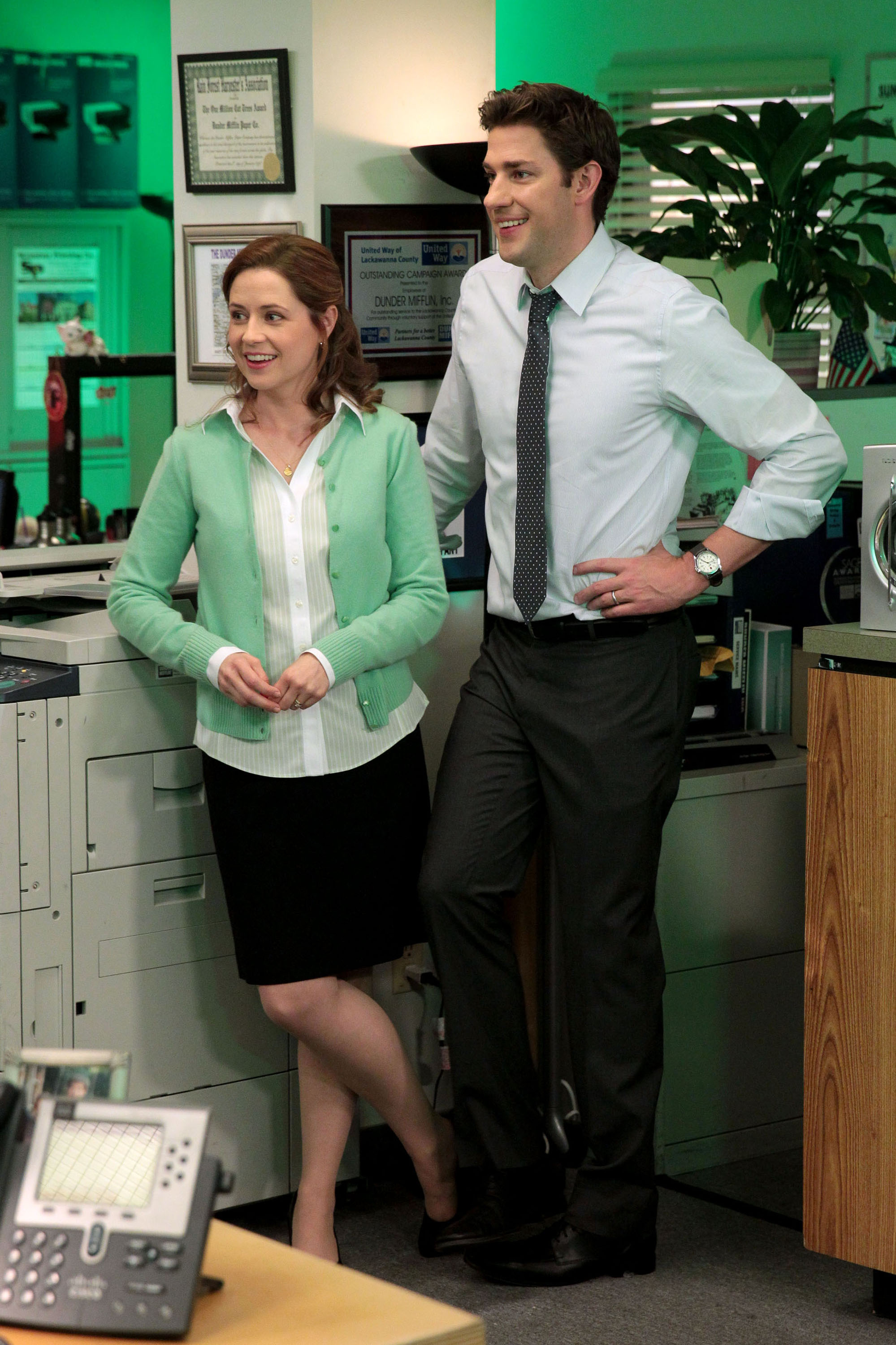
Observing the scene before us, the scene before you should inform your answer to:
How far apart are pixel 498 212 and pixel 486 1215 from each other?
1.61m

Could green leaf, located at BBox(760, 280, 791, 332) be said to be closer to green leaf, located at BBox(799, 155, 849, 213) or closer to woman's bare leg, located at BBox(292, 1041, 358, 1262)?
green leaf, located at BBox(799, 155, 849, 213)

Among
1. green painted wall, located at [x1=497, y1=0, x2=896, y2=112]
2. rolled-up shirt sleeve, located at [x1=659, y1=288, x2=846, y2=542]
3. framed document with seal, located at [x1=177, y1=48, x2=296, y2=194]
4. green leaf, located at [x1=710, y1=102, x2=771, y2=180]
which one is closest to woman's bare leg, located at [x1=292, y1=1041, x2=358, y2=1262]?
rolled-up shirt sleeve, located at [x1=659, y1=288, x2=846, y2=542]

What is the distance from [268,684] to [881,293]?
186cm

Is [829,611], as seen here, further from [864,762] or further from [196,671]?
[196,671]

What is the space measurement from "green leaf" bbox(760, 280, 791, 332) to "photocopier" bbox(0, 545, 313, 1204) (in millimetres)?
1368

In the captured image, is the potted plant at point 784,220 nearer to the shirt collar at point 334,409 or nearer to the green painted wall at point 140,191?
the shirt collar at point 334,409

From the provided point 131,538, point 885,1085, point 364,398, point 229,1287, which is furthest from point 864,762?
point 229,1287

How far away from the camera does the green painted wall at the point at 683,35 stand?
4770 millimetres

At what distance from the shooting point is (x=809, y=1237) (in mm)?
2631

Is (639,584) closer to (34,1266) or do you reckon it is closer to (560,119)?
(560,119)

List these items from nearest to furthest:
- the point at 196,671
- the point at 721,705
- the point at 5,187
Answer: the point at 196,671 → the point at 721,705 → the point at 5,187

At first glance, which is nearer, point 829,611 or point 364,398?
point 364,398

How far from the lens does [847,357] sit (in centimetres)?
428

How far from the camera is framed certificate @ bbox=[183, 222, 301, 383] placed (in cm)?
311
